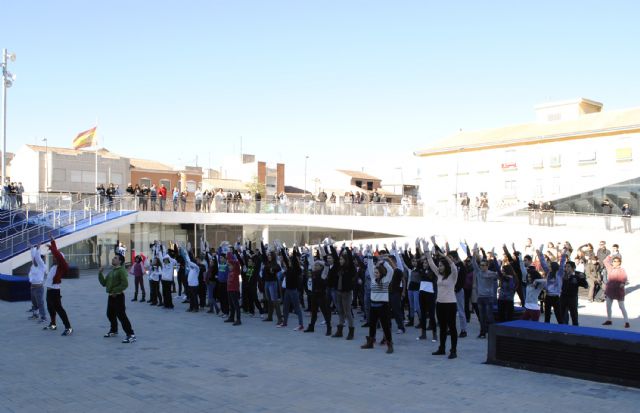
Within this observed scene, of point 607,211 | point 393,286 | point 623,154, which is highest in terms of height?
point 623,154

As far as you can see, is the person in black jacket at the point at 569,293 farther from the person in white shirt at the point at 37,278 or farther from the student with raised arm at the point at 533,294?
the person in white shirt at the point at 37,278

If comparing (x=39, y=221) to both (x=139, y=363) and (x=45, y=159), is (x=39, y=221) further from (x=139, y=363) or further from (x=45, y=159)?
(x=45, y=159)

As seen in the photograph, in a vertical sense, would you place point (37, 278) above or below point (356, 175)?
below

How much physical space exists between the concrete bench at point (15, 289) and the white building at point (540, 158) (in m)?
21.4

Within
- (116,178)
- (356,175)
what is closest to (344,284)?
(116,178)

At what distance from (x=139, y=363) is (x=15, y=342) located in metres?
3.39

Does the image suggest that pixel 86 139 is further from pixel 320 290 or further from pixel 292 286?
pixel 320 290

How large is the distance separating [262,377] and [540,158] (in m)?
40.5

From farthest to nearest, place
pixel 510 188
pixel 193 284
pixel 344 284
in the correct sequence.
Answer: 1. pixel 510 188
2. pixel 193 284
3. pixel 344 284

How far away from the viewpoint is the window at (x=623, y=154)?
1570 inches

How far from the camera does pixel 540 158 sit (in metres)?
45.0

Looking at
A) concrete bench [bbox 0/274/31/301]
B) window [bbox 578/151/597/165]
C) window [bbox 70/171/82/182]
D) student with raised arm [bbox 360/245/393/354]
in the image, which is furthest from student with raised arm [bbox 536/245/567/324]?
window [bbox 70/171/82/182]

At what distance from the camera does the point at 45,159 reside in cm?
5569

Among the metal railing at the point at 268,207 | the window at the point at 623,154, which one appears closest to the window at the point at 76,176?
the metal railing at the point at 268,207
